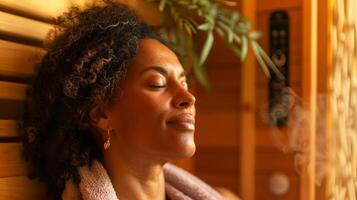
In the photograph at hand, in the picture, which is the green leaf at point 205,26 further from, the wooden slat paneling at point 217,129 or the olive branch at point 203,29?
the wooden slat paneling at point 217,129

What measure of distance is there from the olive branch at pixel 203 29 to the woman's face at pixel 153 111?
0.96 ft

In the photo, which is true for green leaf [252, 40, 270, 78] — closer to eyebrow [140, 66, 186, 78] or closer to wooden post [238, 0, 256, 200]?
wooden post [238, 0, 256, 200]

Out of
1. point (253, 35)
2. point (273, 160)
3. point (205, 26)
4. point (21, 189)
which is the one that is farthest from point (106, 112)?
point (273, 160)

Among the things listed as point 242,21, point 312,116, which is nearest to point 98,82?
point 242,21

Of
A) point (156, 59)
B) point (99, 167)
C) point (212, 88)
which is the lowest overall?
point (99, 167)

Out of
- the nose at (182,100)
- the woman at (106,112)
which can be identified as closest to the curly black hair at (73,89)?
the woman at (106,112)

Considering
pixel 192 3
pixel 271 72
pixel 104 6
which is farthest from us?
pixel 271 72

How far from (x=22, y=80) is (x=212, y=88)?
0.68m

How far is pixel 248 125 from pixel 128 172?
55cm

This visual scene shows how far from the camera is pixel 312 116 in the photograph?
4.53 feet

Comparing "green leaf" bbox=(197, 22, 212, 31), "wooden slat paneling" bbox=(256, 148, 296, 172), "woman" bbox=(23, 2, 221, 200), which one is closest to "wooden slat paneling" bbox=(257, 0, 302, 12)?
"green leaf" bbox=(197, 22, 212, 31)

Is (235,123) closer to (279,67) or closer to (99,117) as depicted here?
(279,67)

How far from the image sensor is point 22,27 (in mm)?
1038

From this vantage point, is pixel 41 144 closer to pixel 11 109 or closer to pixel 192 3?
pixel 11 109
